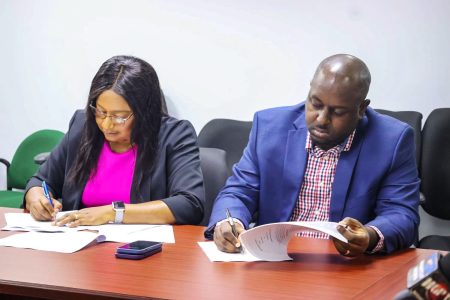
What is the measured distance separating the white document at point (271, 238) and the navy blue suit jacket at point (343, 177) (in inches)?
11.0

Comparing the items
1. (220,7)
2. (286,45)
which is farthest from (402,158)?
(220,7)

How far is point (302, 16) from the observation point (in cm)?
414

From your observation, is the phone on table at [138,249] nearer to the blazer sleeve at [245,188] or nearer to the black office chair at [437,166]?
the blazer sleeve at [245,188]

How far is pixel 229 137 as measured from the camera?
152 inches

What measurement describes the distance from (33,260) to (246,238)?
1.94 feet

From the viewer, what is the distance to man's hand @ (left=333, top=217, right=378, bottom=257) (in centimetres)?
184

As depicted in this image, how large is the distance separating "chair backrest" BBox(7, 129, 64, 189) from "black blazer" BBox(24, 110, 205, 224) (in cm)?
176

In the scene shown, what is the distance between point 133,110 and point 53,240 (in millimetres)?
723

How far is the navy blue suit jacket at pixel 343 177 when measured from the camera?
2.18 meters

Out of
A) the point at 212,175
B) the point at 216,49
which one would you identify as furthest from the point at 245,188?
the point at 216,49

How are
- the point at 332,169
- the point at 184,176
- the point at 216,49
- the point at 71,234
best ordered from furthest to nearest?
1. the point at 216,49
2. the point at 184,176
3. the point at 332,169
4. the point at 71,234

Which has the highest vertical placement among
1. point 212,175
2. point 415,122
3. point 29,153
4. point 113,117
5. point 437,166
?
point 113,117

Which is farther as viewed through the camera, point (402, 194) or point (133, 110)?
point (133, 110)

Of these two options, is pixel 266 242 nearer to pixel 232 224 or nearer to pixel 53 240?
pixel 232 224
